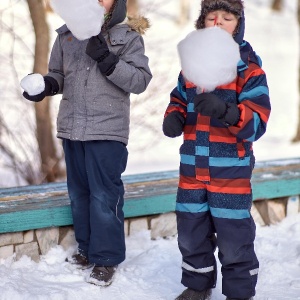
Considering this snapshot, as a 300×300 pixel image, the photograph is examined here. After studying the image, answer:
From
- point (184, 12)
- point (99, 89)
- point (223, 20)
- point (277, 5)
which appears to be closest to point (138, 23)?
point (99, 89)

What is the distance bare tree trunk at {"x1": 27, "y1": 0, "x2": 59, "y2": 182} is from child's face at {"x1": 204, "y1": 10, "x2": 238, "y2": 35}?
2.58m

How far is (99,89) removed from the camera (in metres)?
3.13

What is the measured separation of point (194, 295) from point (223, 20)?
1.33 m

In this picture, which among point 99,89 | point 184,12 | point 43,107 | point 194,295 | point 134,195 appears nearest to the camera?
point 194,295

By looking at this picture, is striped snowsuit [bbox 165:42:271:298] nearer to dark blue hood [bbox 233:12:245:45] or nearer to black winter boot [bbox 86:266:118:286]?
dark blue hood [bbox 233:12:245:45]

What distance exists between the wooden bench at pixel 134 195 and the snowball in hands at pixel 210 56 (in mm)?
1413

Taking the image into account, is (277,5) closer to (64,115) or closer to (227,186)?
(64,115)

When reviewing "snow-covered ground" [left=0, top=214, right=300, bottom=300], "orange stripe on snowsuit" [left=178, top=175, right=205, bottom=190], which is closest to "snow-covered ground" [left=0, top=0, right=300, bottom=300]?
"snow-covered ground" [left=0, top=214, right=300, bottom=300]

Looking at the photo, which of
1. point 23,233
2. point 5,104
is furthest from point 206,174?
point 5,104

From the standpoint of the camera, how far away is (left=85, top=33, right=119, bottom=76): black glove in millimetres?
2879

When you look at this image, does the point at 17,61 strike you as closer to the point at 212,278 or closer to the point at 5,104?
the point at 5,104

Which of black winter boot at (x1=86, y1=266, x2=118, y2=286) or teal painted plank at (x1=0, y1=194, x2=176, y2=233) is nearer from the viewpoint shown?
black winter boot at (x1=86, y1=266, x2=118, y2=286)

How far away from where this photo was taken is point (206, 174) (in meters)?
2.78

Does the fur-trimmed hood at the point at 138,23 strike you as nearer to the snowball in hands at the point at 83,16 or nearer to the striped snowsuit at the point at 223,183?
the snowball in hands at the point at 83,16
